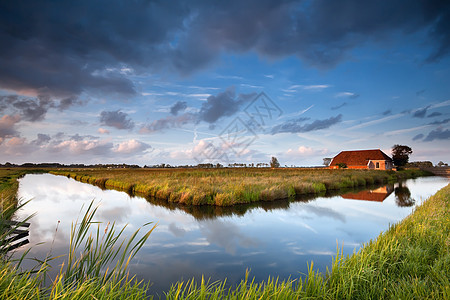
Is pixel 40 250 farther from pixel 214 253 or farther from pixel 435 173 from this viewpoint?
pixel 435 173

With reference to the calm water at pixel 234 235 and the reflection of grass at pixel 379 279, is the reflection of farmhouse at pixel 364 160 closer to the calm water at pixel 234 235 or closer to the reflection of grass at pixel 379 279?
the calm water at pixel 234 235

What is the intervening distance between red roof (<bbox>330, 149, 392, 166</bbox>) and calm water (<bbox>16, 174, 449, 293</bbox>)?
44337mm

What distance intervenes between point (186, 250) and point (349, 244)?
5.34m

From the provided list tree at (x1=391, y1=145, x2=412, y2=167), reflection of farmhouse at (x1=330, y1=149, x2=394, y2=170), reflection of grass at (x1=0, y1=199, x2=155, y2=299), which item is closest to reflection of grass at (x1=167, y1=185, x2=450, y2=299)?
reflection of grass at (x1=0, y1=199, x2=155, y2=299)

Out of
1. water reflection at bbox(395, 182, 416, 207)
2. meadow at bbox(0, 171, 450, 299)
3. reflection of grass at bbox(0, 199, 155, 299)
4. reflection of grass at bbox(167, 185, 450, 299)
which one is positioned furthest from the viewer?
water reflection at bbox(395, 182, 416, 207)

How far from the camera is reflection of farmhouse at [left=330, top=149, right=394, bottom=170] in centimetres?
5272

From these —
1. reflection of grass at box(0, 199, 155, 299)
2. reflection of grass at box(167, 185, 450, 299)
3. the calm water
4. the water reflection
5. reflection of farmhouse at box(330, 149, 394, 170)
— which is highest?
reflection of farmhouse at box(330, 149, 394, 170)

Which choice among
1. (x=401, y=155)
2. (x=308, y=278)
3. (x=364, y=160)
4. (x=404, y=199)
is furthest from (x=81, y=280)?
(x=401, y=155)

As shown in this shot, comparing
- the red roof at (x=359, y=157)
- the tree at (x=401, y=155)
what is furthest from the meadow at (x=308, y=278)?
the tree at (x=401, y=155)

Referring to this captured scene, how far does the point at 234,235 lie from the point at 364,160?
5527 centimetres

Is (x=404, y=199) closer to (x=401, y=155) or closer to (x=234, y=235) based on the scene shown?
(x=234, y=235)

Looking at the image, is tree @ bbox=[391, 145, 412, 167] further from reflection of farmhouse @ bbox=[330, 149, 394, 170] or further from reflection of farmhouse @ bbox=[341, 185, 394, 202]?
reflection of farmhouse @ bbox=[341, 185, 394, 202]

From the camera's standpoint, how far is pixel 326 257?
22.9 ft

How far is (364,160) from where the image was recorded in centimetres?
5503
